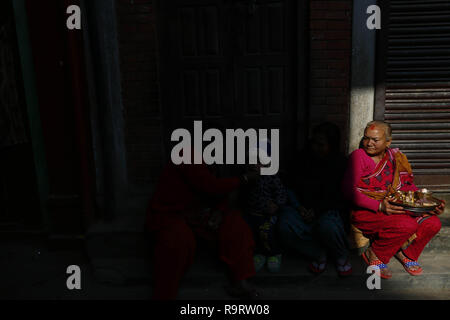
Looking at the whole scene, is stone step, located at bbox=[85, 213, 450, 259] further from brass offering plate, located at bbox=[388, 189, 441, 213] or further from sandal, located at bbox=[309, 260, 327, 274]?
sandal, located at bbox=[309, 260, 327, 274]

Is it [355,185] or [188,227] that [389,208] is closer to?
[355,185]

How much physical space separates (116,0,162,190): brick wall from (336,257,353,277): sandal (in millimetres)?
2131

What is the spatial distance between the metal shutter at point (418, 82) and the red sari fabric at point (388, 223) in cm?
72

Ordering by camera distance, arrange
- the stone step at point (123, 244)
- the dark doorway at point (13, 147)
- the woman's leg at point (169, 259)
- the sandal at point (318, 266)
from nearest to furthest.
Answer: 1. the woman's leg at point (169, 259)
2. the sandal at point (318, 266)
3. the stone step at point (123, 244)
4. the dark doorway at point (13, 147)

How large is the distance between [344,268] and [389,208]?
2.12ft

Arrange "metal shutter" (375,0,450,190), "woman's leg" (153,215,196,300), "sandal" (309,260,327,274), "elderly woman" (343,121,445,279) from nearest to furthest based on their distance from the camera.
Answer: "woman's leg" (153,215,196,300) < "elderly woman" (343,121,445,279) < "sandal" (309,260,327,274) < "metal shutter" (375,0,450,190)

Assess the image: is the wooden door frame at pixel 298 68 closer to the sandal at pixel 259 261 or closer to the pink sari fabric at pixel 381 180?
the pink sari fabric at pixel 381 180

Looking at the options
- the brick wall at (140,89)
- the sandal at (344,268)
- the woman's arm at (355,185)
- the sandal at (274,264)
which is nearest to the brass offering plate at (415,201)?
the woman's arm at (355,185)

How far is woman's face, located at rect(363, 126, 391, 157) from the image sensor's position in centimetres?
328

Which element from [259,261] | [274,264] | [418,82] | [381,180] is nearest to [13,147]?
[259,261]

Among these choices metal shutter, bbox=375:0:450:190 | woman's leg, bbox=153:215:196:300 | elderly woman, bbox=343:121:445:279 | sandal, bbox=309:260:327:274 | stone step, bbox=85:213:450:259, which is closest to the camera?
woman's leg, bbox=153:215:196:300

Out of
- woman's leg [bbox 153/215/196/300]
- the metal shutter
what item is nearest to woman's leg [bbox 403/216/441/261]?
the metal shutter

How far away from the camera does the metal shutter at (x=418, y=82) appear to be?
3.79 m

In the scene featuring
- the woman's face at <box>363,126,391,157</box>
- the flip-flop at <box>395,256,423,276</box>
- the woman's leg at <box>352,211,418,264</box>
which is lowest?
the flip-flop at <box>395,256,423,276</box>
